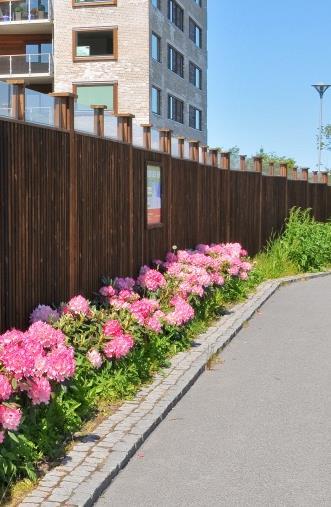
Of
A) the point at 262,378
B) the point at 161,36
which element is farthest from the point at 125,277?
the point at 161,36

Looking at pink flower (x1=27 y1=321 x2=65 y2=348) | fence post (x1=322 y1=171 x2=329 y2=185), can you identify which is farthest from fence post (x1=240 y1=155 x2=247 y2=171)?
pink flower (x1=27 y1=321 x2=65 y2=348)

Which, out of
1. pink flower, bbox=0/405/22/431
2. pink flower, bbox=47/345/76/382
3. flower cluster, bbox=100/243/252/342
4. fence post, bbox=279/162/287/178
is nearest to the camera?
pink flower, bbox=0/405/22/431

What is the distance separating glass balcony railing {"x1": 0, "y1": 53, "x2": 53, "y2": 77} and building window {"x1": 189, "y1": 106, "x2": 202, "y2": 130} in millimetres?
9838

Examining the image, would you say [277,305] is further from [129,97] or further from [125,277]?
[129,97]

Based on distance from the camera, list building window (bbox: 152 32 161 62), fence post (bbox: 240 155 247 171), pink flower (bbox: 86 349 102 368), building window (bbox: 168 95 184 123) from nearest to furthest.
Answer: pink flower (bbox: 86 349 102 368)
fence post (bbox: 240 155 247 171)
building window (bbox: 152 32 161 62)
building window (bbox: 168 95 184 123)

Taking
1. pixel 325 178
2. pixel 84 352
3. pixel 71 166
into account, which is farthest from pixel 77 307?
pixel 325 178

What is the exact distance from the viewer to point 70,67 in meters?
40.9

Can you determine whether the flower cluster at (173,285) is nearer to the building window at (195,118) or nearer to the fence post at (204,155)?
the fence post at (204,155)

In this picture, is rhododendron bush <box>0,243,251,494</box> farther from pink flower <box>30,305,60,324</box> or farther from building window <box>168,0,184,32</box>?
building window <box>168,0,184,32</box>

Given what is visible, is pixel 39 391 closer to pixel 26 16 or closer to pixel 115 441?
pixel 115 441

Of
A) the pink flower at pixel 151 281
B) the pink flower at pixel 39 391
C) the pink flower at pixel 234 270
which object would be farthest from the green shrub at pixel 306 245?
the pink flower at pixel 39 391

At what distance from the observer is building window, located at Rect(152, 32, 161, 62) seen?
4056cm

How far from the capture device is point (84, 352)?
7.14m

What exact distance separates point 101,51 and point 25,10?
5135mm
